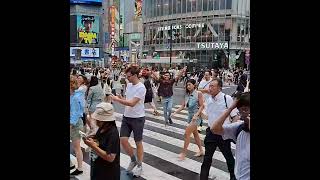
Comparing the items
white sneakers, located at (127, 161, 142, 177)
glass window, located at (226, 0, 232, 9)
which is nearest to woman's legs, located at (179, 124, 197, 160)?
white sneakers, located at (127, 161, 142, 177)

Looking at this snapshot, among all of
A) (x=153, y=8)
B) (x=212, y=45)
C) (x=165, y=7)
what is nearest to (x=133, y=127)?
(x=212, y=45)

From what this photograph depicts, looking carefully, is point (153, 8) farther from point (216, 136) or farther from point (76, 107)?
point (216, 136)

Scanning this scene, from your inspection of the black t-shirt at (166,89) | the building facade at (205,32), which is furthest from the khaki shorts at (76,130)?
the building facade at (205,32)

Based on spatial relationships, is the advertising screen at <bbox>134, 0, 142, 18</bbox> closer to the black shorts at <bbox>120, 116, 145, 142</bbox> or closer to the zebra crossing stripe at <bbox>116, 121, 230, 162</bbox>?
the zebra crossing stripe at <bbox>116, 121, 230, 162</bbox>

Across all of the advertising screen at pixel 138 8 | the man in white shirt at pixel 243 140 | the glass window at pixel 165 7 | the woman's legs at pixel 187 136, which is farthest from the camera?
the advertising screen at pixel 138 8

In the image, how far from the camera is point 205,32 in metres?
73.4

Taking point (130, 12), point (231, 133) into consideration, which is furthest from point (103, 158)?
point (130, 12)

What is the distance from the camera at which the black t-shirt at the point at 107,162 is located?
4379 millimetres

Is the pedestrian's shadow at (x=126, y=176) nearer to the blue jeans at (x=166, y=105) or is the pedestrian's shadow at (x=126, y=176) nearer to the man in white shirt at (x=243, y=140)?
the man in white shirt at (x=243, y=140)

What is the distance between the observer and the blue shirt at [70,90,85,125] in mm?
6965

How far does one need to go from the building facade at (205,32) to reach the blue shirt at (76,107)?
2177 inches
